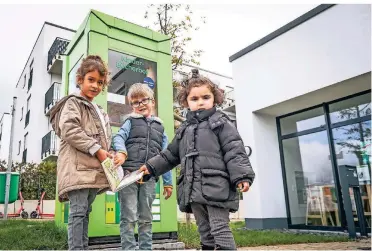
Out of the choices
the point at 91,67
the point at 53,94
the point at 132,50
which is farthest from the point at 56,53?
the point at 91,67

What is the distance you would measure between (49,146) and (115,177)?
13401 mm

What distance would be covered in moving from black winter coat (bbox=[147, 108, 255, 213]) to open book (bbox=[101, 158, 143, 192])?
139mm

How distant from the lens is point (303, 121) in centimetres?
703

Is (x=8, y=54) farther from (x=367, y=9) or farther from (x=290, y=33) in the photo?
(x=367, y=9)

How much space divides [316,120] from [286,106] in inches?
26.5

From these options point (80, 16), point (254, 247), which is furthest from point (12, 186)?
point (254, 247)

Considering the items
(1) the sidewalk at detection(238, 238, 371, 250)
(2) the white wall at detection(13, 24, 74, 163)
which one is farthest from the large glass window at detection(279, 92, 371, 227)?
(2) the white wall at detection(13, 24, 74, 163)

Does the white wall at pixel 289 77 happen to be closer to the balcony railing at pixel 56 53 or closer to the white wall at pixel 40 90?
the balcony railing at pixel 56 53

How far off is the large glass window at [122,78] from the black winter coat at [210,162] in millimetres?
1658

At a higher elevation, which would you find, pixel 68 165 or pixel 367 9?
pixel 367 9

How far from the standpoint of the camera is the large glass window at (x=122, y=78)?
12.4ft

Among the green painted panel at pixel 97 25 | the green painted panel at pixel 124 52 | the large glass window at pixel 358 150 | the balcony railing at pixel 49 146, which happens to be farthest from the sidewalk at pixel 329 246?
the balcony railing at pixel 49 146

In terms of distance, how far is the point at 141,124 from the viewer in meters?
2.76

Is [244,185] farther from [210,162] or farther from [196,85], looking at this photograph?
[196,85]
